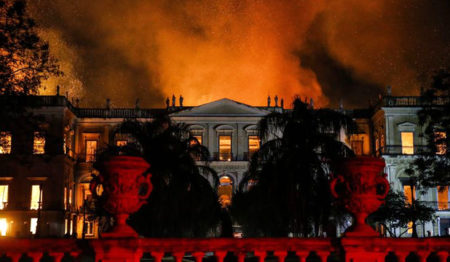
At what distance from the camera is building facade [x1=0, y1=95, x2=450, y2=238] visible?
43188 mm

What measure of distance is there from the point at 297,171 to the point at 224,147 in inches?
1244

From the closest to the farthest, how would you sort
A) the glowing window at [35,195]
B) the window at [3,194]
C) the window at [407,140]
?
1. the window at [3,194]
2. the glowing window at [35,195]
3. the window at [407,140]

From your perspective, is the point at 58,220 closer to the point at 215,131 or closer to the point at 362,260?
the point at 215,131

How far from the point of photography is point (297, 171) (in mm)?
17125

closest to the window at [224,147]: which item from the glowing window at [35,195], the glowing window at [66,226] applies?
the glowing window at [66,226]

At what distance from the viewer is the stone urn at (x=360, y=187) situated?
688cm

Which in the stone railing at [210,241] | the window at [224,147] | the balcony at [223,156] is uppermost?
the window at [224,147]

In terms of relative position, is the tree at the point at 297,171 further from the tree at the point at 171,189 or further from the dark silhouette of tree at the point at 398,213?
the dark silhouette of tree at the point at 398,213

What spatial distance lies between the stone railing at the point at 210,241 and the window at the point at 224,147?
135 ft

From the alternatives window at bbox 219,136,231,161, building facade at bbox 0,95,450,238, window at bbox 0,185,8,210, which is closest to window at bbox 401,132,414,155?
building facade at bbox 0,95,450,238

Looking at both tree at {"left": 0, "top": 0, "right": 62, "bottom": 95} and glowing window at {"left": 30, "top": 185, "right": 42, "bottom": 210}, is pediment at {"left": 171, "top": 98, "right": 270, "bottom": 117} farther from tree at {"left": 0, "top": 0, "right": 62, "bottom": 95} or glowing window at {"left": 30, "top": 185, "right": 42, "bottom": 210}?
tree at {"left": 0, "top": 0, "right": 62, "bottom": 95}

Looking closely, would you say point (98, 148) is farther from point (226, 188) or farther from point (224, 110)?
point (226, 188)

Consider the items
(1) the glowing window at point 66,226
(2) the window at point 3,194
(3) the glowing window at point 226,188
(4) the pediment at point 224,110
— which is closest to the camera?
(2) the window at point 3,194

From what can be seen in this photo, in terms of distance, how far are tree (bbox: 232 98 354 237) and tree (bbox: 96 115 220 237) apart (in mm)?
2246
